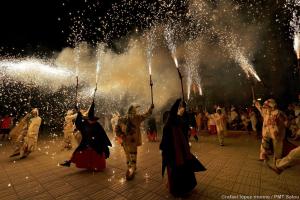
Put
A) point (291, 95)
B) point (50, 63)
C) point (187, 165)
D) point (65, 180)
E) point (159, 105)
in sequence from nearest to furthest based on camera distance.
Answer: point (187, 165)
point (65, 180)
point (50, 63)
point (291, 95)
point (159, 105)

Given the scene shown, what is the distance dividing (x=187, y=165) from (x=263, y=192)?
1594 mm

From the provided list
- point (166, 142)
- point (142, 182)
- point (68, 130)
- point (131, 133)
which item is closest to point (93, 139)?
point (131, 133)

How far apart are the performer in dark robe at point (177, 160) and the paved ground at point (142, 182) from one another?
0.75ft

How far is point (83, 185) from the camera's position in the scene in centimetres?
477

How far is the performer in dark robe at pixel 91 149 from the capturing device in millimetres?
6016

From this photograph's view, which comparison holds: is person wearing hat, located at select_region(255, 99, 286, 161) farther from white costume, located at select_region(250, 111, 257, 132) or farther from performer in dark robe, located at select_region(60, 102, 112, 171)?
white costume, located at select_region(250, 111, 257, 132)

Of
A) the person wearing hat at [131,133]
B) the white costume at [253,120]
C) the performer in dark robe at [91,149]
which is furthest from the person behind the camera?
the white costume at [253,120]

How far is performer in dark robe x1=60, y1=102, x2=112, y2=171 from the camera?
6.02 m

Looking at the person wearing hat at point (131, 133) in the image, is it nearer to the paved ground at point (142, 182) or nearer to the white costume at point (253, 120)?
the paved ground at point (142, 182)

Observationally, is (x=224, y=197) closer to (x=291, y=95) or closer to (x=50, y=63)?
(x=50, y=63)

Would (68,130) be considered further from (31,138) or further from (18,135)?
(18,135)

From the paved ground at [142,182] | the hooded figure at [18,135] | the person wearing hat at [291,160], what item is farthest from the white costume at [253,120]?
the hooded figure at [18,135]

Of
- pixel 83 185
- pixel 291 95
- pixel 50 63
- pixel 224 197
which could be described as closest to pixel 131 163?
pixel 83 185

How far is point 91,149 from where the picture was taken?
6.14 m
